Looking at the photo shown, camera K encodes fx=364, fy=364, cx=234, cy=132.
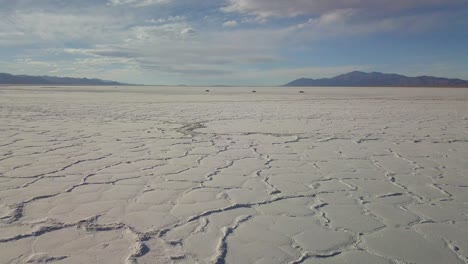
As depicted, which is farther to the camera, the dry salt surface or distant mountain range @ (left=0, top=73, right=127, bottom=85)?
distant mountain range @ (left=0, top=73, right=127, bottom=85)

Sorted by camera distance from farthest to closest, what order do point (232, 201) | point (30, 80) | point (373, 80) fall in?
point (373, 80)
point (30, 80)
point (232, 201)

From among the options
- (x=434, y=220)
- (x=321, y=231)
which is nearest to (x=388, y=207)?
(x=434, y=220)

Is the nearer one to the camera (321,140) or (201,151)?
(201,151)

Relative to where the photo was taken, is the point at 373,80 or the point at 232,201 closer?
the point at 232,201

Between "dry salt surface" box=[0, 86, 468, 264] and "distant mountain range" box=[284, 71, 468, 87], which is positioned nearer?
"dry salt surface" box=[0, 86, 468, 264]

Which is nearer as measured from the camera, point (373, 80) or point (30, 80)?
point (30, 80)

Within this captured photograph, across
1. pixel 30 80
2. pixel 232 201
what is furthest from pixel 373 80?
pixel 232 201

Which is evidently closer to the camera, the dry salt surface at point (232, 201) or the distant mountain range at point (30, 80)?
the dry salt surface at point (232, 201)

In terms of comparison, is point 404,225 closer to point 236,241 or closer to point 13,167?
point 236,241

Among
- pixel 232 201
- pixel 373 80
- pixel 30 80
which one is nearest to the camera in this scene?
pixel 232 201

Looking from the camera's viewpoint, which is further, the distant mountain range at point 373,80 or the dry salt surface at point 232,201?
the distant mountain range at point 373,80

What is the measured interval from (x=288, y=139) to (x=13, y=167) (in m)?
3.21

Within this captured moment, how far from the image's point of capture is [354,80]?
128 m

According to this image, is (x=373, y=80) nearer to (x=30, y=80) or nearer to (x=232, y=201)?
(x=30, y=80)
